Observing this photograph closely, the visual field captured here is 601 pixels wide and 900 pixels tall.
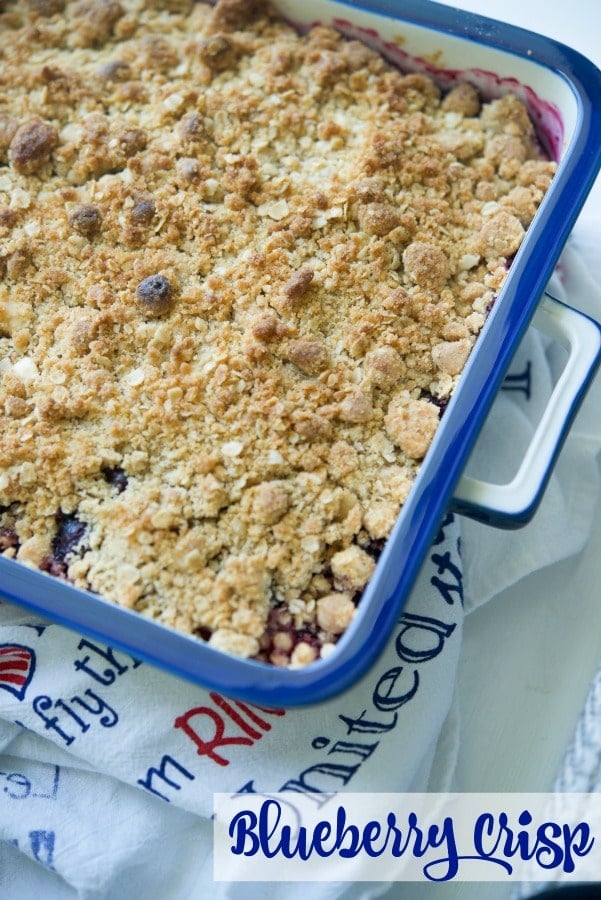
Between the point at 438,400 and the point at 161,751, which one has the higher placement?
the point at 438,400

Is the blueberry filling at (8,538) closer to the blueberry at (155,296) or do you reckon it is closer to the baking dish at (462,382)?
the baking dish at (462,382)

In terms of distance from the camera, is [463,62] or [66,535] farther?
[463,62]

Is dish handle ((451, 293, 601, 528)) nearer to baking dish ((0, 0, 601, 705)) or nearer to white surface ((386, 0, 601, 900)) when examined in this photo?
baking dish ((0, 0, 601, 705))

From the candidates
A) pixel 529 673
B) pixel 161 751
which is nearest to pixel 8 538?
pixel 161 751

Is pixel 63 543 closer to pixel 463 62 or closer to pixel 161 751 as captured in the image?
pixel 161 751

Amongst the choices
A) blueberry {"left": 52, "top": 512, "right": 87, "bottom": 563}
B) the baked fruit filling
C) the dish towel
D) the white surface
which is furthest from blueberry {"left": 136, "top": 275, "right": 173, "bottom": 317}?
the white surface

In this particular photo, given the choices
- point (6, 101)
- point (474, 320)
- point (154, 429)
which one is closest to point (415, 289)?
point (474, 320)

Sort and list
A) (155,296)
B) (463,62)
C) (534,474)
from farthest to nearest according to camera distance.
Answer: (463,62) < (155,296) < (534,474)
